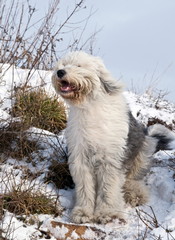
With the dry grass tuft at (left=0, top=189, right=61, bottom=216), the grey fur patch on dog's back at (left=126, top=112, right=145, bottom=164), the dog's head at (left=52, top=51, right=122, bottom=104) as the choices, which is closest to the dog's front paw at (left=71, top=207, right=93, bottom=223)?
Answer: the dry grass tuft at (left=0, top=189, right=61, bottom=216)

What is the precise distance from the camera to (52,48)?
280 inches

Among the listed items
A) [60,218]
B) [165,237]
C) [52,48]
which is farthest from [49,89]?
[165,237]

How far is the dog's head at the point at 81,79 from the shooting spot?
4.12 metres

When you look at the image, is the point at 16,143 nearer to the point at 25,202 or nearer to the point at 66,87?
the point at 25,202

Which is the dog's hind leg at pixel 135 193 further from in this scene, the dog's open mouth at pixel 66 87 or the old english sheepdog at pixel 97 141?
the dog's open mouth at pixel 66 87

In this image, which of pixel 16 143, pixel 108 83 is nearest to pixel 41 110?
pixel 16 143

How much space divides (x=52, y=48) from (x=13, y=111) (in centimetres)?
147

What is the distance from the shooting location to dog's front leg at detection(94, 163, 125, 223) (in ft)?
14.4

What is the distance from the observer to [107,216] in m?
4.29

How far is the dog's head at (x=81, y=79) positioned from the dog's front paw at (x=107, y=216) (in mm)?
1119

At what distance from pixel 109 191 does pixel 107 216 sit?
0.84 ft

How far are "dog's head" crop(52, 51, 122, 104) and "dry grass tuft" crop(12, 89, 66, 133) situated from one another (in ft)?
5.71

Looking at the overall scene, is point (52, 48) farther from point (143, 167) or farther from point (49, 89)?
point (143, 167)

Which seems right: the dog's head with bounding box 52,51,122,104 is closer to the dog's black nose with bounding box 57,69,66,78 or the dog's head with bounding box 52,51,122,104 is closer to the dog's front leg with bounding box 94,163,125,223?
the dog's black nose with bounding box 57,69,66,78
